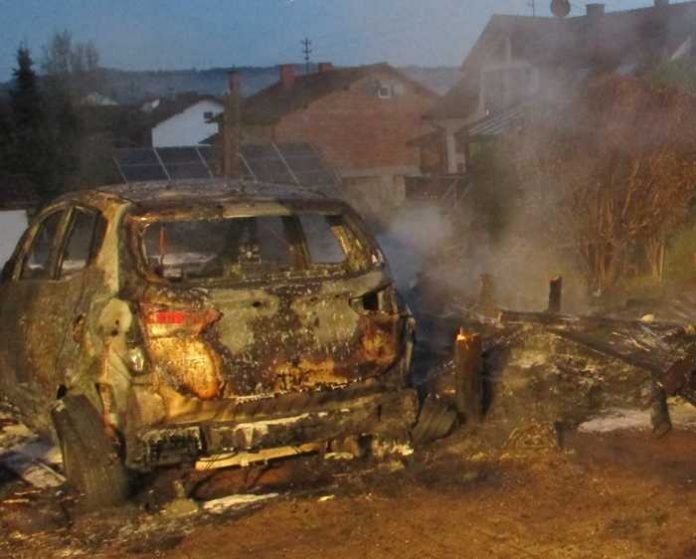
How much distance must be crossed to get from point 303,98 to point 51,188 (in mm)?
15351

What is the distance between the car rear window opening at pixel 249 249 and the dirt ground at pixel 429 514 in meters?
1.17

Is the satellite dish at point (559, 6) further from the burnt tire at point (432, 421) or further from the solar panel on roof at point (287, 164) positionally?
the burnt tire at point (432, 421)

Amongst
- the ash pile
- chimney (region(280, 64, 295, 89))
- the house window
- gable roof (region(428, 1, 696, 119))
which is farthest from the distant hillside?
the ash pile

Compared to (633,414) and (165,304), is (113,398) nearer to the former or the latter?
(165,304)

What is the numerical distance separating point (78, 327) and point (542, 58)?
2284cm

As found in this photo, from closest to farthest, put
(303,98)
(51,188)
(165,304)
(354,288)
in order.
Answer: (165,304), (354,288), (51,188), (303,98)

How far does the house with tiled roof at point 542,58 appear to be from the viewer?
1906 centimetres

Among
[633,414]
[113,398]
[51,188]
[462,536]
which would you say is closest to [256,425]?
[113,398]

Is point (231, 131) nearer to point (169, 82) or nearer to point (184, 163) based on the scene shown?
point (184, 163)

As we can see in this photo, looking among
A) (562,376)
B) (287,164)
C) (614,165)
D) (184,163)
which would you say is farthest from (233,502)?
(184,163)

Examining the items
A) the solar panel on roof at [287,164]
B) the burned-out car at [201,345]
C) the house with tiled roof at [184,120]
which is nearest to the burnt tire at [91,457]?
the burned-out car at [201,345]

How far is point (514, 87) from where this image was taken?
35.8 m

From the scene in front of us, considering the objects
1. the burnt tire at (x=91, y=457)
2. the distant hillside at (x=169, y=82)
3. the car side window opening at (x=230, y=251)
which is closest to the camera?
the burnt tire at (x=91, y=457)

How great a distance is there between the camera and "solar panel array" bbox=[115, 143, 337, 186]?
25625mm
